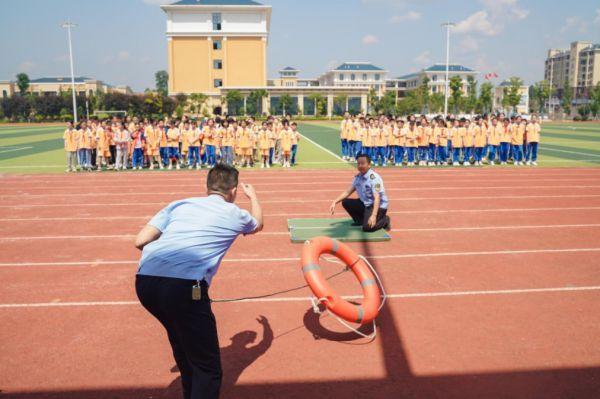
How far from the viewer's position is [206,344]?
3.20 metres

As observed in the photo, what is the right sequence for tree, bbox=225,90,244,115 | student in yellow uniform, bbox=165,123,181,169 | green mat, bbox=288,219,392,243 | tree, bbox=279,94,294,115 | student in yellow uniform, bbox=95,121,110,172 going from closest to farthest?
green mat, bbox=288,219,392,243 < student in yellow uniform, bbox=95,121,110,172 < student in yellow uniform, bbox=165,123,181,169 < tree, bbox=225,90,244,115 < tree, bbox=279,94,294,115

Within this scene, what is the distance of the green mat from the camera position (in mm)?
8266

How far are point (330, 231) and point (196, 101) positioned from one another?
219 feet

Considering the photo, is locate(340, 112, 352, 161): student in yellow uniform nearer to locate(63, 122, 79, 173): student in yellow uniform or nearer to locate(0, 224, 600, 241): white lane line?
locate(63, 122, 79, 173): student in yellow uniform

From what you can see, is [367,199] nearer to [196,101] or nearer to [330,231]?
[330,231]

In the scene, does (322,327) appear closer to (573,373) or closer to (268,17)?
(573,373)

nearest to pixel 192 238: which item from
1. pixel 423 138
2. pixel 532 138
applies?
pixel 423 138

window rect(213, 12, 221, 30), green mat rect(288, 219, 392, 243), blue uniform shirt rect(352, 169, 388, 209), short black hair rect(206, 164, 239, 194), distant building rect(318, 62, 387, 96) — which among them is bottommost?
green mat rect(288, 219, 392, 243)

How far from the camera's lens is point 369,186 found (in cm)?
830

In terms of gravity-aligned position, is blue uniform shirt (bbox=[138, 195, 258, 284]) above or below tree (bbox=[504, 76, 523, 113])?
below

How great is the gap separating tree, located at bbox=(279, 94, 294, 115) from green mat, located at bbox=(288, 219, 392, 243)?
214ft

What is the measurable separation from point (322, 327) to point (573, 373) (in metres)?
2.28

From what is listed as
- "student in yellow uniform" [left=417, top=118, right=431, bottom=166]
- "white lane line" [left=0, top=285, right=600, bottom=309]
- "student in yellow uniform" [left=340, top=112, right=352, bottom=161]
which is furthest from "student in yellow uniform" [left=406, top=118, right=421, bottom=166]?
"white lane line" [left=0, top=285, right=600, bottom=309]

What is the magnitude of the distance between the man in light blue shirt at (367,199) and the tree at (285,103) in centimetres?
6555
